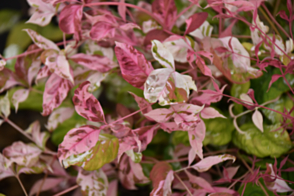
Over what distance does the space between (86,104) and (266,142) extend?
0.90 ft

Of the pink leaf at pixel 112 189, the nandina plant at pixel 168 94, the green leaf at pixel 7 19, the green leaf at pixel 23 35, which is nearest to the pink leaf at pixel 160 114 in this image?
the nandina plant at pixel 168 94

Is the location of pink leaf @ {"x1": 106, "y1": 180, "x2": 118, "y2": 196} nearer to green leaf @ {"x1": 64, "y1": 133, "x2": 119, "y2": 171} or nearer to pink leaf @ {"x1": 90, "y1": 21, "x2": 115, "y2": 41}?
green leaf @ {"x1": 64, "y1": 133, "x2": 119, "y2": 171}

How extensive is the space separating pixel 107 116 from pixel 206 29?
23 centimetres

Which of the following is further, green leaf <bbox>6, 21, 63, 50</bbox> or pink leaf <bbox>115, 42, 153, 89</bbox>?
green leaf <bbox>6, 21, 63, 50</bbox>

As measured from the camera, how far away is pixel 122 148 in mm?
315

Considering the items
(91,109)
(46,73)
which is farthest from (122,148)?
(46,73)

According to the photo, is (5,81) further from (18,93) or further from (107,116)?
(107,116)

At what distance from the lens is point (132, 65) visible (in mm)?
272

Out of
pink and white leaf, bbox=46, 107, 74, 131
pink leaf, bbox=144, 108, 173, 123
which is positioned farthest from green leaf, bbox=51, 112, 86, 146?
pink leaf, bbox=144, 108, 173, 123

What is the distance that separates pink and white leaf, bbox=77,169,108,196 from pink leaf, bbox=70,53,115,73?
176mm

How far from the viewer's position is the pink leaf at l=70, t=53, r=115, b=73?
1.23 ft

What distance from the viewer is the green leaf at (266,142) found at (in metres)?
0.35

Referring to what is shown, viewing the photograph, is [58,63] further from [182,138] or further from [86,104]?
[182,138]

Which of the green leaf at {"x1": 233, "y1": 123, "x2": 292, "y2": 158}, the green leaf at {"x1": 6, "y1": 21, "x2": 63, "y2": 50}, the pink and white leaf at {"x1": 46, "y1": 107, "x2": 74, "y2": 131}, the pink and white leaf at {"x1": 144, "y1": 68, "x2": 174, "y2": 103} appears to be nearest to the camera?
the pink and white leaf at {"x1": 144, "y1": 68, "x2": 174, "y2": 103}
